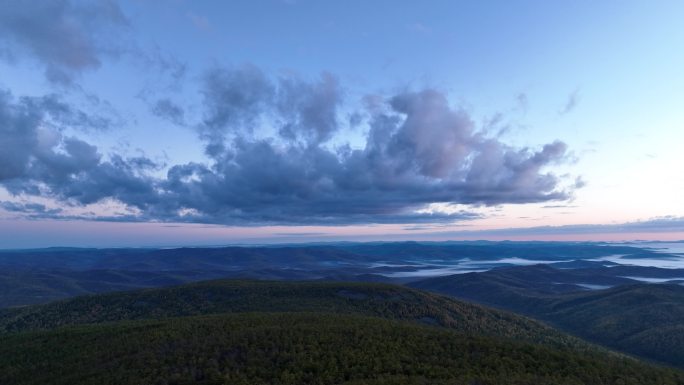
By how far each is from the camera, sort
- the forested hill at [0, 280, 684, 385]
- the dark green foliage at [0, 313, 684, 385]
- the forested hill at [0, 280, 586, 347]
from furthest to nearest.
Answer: the forested hill at [0, 280, 586, 347]
the forested hill at [0, 280, 684, 385]
the dark green foliage at [0, 313, 684, 385]

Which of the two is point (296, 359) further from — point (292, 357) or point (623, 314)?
point (623, 314)

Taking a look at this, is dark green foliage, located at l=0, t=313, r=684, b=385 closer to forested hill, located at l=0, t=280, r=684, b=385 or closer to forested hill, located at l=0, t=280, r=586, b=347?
forested hill, located at l=0, t=280, r=684, b=385

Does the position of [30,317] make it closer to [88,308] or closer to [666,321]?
[88,308]

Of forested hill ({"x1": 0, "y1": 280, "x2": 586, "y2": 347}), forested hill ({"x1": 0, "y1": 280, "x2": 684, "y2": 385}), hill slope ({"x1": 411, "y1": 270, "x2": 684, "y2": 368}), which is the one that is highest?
forested hill ({"x1": 0, "y1": 280, "x2": 684, "y2": 385})

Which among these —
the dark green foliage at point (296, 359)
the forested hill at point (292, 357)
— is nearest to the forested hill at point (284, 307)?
the forested hill at point (292, 357)

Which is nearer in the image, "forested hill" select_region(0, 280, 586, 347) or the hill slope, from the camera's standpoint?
"forested hill" select_region(0, 280, 586, 347)

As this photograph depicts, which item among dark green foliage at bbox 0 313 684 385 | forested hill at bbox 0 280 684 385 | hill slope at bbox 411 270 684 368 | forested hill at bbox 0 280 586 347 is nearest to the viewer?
dark green foliage at bbox 0 313 684 385

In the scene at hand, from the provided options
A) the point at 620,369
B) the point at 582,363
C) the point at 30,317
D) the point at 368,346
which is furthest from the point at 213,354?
the point at 30,317

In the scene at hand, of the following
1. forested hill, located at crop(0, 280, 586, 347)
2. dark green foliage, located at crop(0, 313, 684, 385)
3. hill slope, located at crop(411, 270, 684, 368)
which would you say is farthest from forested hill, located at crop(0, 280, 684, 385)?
hill slope, located at crop(411, 270, 684, 368)
